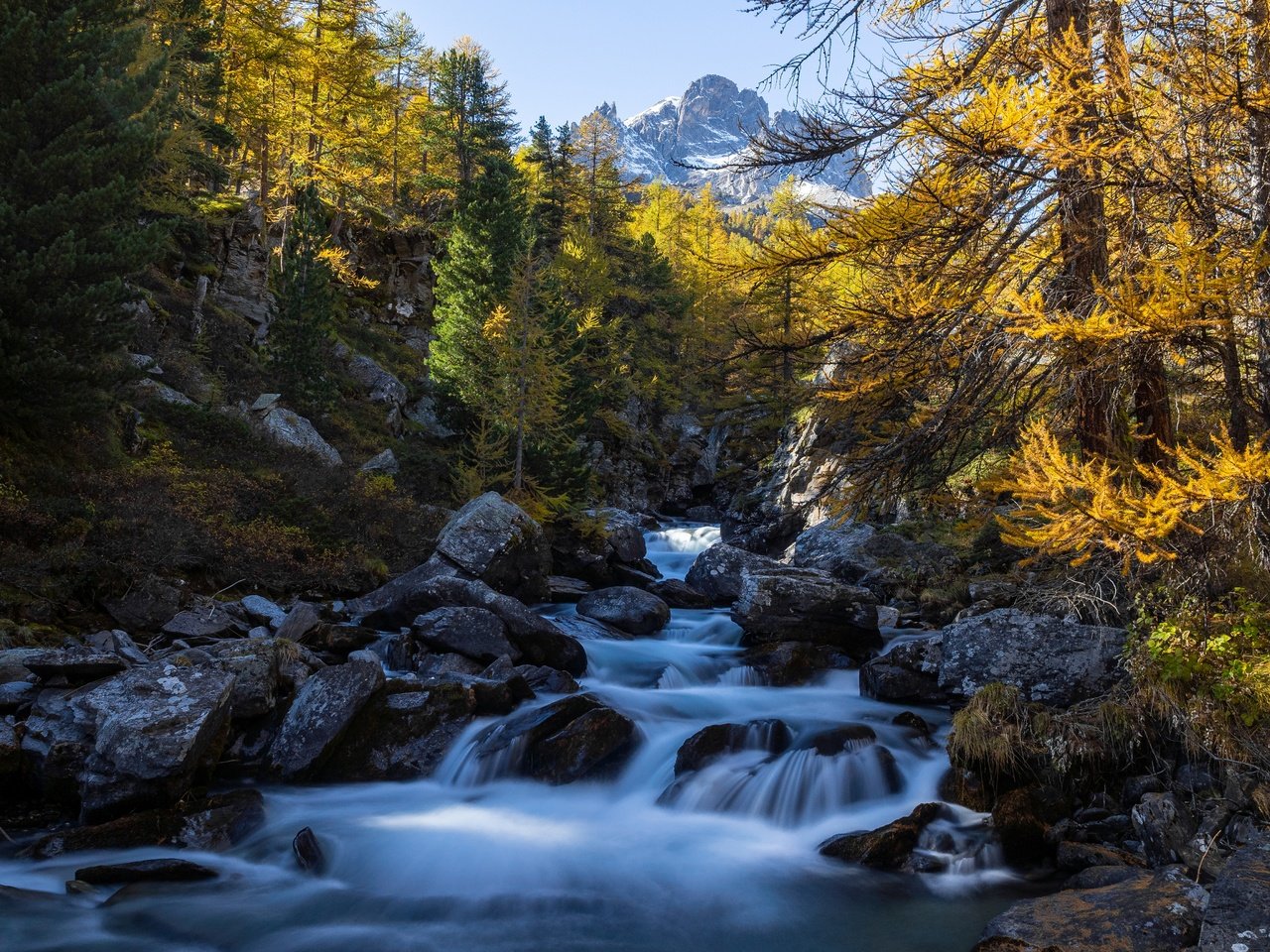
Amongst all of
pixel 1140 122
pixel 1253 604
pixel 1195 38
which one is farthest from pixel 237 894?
pixel 1195 38

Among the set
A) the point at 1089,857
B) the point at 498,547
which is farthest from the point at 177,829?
the point at 498,547

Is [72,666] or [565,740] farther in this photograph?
[565,740]

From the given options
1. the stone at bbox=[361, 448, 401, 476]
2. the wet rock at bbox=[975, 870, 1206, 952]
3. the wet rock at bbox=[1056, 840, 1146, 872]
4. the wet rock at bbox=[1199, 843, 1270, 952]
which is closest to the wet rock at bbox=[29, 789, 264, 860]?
the wet rock at bbox=[975, 870, 1206, 952]

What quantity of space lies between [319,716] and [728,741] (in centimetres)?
469

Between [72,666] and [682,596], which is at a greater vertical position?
[72,666]

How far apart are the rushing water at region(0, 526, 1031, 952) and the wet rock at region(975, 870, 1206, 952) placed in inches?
26.9

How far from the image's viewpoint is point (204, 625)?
33.7 feet

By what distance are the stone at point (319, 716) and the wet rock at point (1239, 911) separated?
7.61 meters

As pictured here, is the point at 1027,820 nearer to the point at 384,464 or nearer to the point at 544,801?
the point at 544,801

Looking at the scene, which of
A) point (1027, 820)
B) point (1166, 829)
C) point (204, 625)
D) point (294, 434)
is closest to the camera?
point (1166, 829)

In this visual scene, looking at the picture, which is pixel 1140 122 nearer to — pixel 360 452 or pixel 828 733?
pixel 828 733

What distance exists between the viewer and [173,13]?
887 inches

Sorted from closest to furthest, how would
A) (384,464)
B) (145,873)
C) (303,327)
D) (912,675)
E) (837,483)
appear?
(145,873) < (837,483) < (912,675) < (384,464) < (303,327)

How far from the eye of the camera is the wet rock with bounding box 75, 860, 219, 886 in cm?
598
